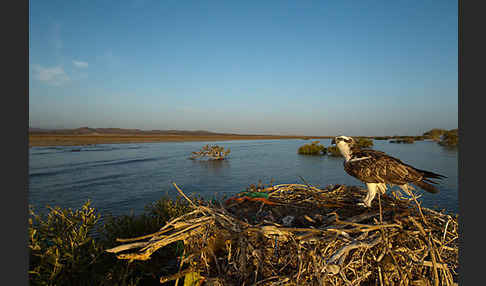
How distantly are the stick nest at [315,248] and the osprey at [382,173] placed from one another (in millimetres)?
334

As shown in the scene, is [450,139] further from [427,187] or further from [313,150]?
[427,187]

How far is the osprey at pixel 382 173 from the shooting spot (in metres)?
2.64

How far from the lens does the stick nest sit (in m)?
1.86

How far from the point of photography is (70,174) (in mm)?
12312

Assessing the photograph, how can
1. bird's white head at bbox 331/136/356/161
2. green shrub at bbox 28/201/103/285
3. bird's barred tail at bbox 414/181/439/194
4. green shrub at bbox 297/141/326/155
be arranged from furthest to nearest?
green shrub at bbox 297/141/326/155, bird's white head at bbox 331/136/356/161, green shrub at bbox 28/201/103/285, bird's barred tail at bbox 414/181/439/194

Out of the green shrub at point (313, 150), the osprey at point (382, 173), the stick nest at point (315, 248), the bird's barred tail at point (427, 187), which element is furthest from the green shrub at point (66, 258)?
the green shrub at point (313, 150)

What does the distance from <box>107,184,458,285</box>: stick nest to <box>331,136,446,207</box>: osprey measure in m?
0.33

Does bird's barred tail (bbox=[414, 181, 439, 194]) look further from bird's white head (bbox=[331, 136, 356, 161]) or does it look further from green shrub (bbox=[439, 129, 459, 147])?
green shrub (bbox=[439, 129, 459, 147])

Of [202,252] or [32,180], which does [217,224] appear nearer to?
[202,252]

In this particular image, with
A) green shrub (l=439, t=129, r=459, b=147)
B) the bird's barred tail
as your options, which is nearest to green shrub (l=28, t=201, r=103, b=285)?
the bird's barred tail

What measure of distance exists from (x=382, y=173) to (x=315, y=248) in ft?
5.05

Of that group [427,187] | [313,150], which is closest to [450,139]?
[313,150]

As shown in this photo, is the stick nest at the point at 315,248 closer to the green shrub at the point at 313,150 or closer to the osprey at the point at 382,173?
the osprey at the point at 382,173

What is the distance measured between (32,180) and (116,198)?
6223mm
